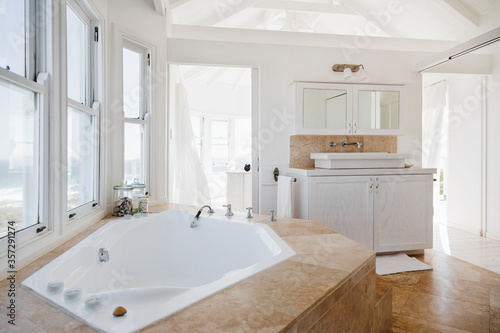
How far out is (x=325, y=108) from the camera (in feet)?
10.3

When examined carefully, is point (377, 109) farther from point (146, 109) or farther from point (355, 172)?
point (146, 109)

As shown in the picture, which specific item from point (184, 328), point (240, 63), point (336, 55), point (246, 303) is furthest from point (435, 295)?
point (240, 63)

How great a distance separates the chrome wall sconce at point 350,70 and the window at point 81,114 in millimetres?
2237

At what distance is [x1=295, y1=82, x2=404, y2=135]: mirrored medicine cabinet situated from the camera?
3098mm

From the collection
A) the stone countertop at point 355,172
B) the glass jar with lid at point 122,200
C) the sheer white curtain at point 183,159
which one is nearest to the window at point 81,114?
the glass jar with lid at point 122,200

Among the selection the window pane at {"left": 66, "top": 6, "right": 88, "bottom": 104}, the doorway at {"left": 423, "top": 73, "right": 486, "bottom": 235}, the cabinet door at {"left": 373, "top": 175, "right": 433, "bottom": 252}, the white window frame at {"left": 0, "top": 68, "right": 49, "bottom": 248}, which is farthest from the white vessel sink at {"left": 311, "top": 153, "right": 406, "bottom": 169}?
the white window frame at {"left": 0, "top": 68, "right": 49, "bottom": 248}

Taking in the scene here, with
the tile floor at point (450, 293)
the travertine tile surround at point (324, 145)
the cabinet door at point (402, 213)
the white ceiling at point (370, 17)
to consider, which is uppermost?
the white ceiling at point (370, 17)

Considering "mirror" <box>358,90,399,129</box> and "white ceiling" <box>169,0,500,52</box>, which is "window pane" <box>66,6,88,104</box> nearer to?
"white ceiling" <box>169,0,500,52</box>

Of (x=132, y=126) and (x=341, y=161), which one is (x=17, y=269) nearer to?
(x=132, y=126)

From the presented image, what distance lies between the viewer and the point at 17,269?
112cm

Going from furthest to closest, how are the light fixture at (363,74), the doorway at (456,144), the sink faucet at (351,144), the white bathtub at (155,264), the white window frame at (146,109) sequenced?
1. the doorway at (456,144)
2. the sink faucet at (351,144)
3. the light fixture at (363,74)
4. the white window frame at (146,109)
5. the white bathtub at (155,264)

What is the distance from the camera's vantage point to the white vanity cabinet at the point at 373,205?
275cm

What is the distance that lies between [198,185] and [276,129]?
124cm

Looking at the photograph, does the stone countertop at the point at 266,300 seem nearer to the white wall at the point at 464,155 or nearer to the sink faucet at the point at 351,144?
the sink faucet at the point at 351,144
